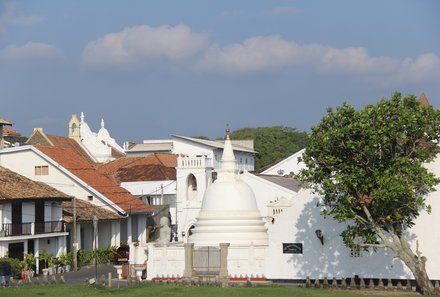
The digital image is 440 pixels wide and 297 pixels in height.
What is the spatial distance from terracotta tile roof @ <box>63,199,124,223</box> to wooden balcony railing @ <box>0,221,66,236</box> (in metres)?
1.75

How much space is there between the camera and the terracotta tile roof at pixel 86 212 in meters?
58.2

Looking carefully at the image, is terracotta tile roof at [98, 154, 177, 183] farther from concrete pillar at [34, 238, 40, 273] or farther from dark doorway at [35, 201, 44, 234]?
concrete pillar at [34, 238, 40, 273]

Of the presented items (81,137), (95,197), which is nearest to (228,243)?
(95,197)

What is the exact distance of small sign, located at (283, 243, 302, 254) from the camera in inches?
1668

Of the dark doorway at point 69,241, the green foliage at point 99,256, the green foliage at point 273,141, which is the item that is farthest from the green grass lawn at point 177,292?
the green foliage at point 273,141

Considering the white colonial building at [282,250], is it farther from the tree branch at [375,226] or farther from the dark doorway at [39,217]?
the dark doorway at [39,217]

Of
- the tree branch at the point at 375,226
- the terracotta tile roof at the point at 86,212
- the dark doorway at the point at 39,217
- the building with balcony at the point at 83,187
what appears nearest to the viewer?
the tree branch at the point at 375,226

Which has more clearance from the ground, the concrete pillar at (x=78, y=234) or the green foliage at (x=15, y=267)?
the concrete pillar at (x=78, y=234)

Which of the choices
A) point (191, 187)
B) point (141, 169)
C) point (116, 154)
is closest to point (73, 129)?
point (116, 154)

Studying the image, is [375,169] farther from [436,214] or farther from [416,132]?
[436,214]

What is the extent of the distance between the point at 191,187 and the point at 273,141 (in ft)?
194

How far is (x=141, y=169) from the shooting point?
83.7 meters

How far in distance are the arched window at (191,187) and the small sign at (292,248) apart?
2994cm

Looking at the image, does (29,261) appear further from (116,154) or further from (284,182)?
(116,154)
